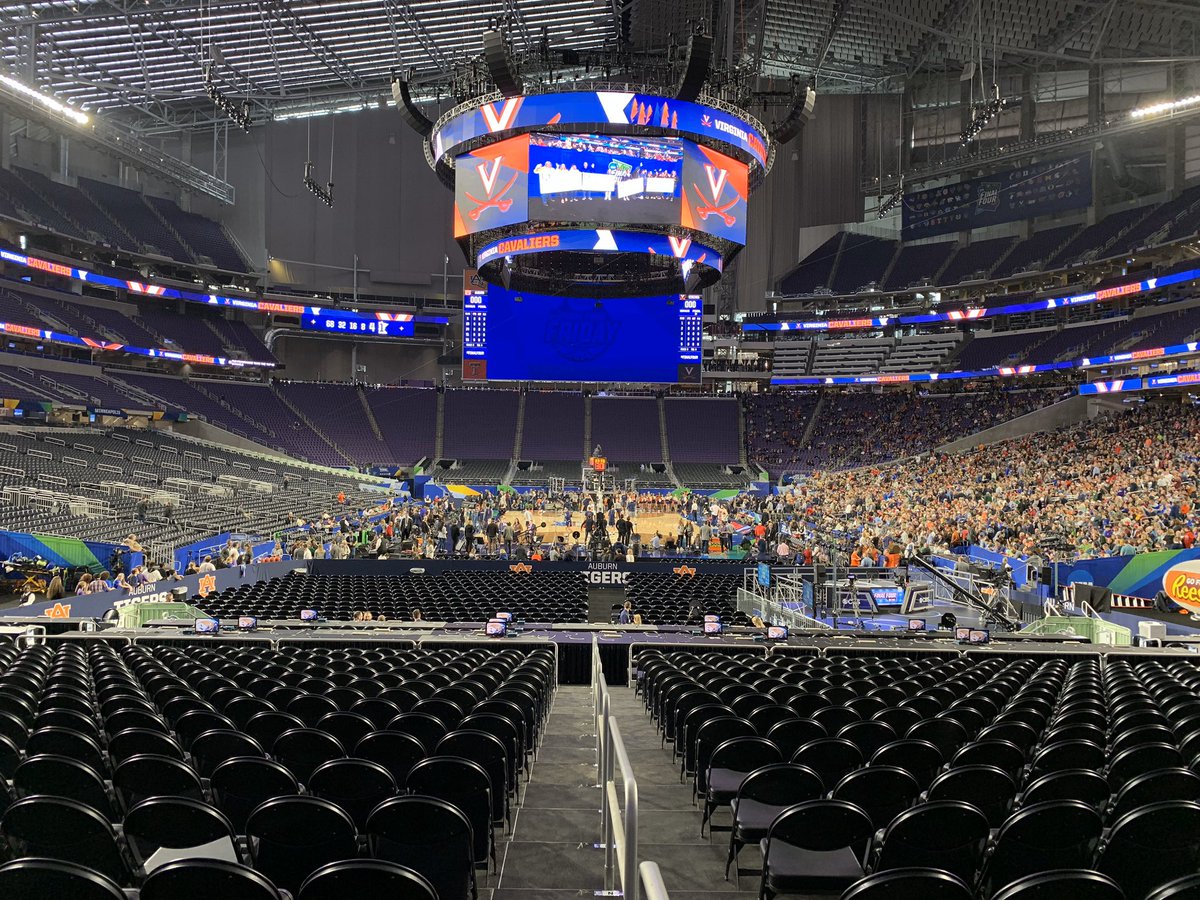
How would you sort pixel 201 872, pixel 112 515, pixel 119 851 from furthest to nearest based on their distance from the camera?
1. pixel 112 515
2. pixel 119 851
3. pixel 201 872

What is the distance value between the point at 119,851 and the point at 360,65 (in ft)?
164

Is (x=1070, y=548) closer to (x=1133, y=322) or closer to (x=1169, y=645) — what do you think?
(x=1169, y=645)

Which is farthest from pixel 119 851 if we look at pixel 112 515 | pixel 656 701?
pixel 112 515

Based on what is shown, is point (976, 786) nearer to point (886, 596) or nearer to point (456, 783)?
point (456, 783)

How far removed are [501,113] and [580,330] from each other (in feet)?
50.6

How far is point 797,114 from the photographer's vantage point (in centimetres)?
2975

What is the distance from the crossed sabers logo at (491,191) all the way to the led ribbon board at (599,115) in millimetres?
959

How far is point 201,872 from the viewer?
255cm

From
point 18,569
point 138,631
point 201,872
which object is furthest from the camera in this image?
point 18,569

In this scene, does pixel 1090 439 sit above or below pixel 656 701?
above

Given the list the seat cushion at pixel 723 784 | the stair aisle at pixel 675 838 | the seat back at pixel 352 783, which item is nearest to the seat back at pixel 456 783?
the seat back at pixel 352 783

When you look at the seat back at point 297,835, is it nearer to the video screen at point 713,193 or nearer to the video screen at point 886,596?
the video screen at point 886,596

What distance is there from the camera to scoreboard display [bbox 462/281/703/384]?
4150cm

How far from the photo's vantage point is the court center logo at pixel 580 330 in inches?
1638
